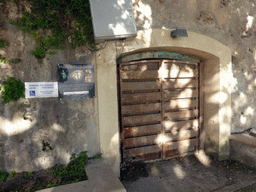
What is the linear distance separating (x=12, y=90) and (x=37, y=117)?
1.80 ft

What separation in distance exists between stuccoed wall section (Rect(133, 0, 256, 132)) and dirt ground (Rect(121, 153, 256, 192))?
106cm

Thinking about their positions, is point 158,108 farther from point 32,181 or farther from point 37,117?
point 32,181

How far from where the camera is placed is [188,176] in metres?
3.48

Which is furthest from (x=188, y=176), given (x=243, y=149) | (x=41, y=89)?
(x=41, y=89)

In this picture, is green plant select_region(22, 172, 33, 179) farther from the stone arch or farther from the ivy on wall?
the ivy on wall

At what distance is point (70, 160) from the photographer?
2877mm

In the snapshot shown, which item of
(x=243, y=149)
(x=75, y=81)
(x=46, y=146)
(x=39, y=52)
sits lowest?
(x=243, y=149)

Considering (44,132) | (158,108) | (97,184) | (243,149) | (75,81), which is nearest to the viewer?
(97,184)

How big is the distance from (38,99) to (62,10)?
1.54 m

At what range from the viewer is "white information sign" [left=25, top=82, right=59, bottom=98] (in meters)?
2.63

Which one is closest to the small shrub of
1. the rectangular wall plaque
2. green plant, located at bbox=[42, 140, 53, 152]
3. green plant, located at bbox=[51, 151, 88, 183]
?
the rectangular wall plaque

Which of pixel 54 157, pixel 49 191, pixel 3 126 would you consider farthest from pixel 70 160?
pixel 3 126

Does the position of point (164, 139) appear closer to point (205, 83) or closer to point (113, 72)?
point (205, 83)

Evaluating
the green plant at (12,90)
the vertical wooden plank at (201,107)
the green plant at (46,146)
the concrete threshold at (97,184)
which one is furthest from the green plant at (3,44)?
the vertical wooden plank at (201,107)
